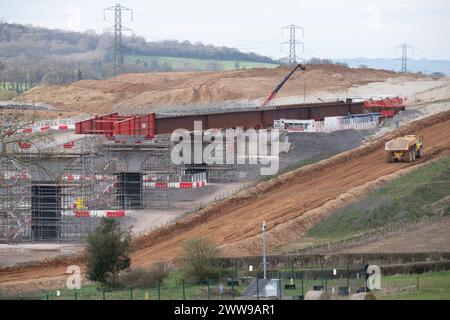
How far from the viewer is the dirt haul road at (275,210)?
54.3 metres

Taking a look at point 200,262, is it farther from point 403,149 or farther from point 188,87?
point 188,87

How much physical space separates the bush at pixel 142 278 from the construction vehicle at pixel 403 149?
27785 mm

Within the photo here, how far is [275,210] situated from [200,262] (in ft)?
60.1

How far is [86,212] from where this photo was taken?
2581 inches

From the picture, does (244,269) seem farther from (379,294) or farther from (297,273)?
(379,294)

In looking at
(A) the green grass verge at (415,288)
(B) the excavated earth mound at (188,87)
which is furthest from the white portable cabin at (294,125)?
(A) the green grass verge at (415,288)

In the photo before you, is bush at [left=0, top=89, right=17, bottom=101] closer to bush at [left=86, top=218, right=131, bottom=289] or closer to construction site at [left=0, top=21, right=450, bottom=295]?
construction site at [left=0, top=21, right=450, bottom=295]

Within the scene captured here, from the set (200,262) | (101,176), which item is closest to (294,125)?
(101,176)

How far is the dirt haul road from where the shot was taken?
54312mm

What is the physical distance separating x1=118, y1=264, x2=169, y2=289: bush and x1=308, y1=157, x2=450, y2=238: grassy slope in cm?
1199

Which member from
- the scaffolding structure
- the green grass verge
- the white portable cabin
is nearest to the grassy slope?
the green grass verge

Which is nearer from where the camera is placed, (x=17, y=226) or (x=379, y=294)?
(x=379, y=294)
